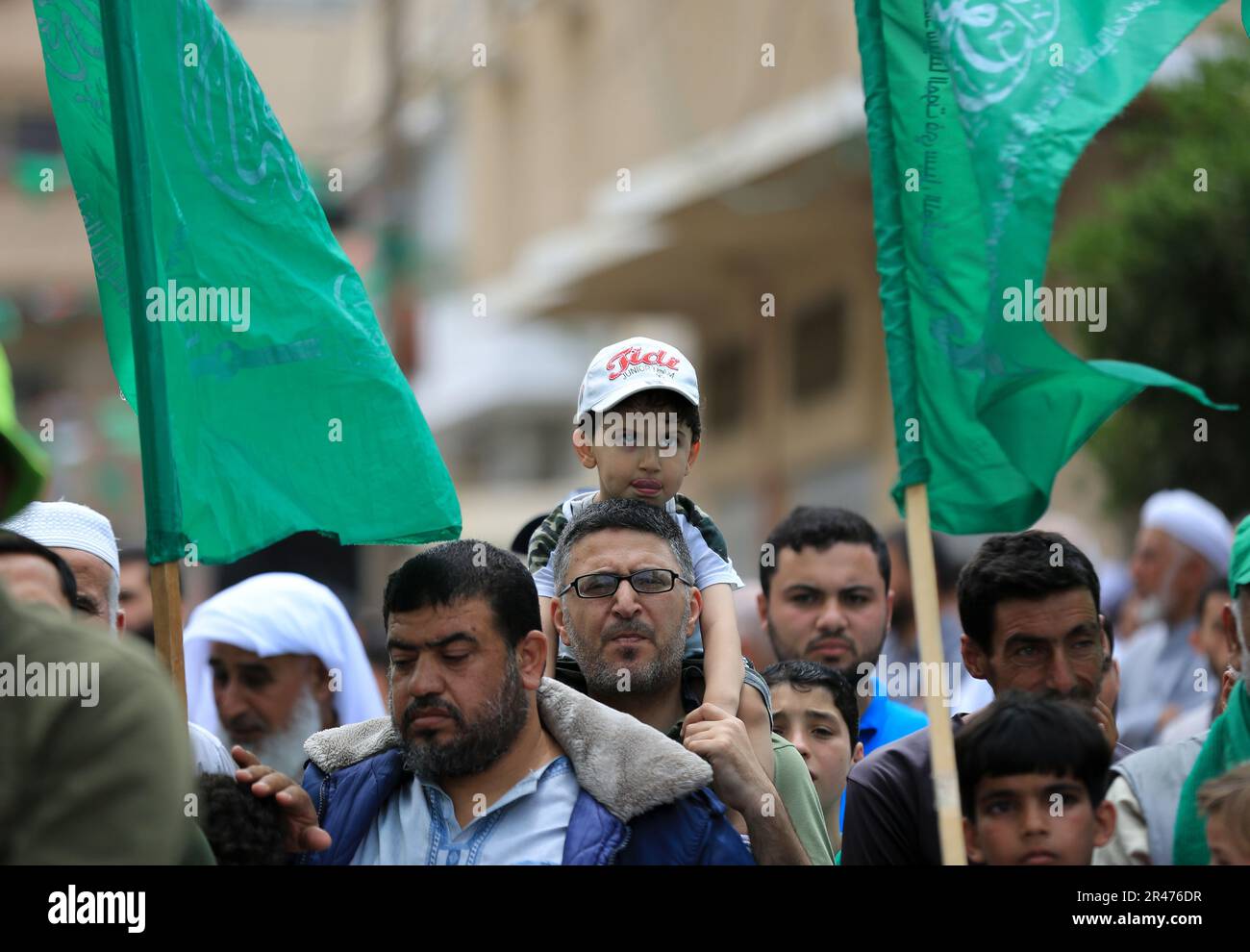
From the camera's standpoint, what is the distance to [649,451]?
17.0 feet

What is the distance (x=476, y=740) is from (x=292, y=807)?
1.32 feet

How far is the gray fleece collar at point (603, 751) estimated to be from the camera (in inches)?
169

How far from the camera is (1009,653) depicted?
197 inches

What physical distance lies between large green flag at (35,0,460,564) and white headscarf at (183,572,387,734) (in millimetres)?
1591

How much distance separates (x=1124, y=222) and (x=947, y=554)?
283 cm

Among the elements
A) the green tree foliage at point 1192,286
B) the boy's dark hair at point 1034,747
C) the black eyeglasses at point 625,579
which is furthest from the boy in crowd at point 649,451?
the green tree foliage at point 1192,286

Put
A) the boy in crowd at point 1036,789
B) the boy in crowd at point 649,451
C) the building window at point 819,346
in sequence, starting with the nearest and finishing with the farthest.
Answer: the boy in crowd at point 1036,789, the boy in crowd at point 649,451, the building window at point 819,346

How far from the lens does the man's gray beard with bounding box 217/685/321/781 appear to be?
636cm

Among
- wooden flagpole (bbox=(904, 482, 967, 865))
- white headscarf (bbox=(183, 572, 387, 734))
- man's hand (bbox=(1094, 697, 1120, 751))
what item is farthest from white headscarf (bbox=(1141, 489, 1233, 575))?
wooden flagpole (bbox=(904, 482, 967, 865))

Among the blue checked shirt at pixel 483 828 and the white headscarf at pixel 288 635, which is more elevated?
the white headscarf at pixel 288 635

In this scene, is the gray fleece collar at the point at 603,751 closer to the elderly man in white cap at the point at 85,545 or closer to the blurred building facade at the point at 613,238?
the elderly man in white cap at the point at 85,545

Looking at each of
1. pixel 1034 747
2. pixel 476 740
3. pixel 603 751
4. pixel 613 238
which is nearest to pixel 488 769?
pixel 476 740

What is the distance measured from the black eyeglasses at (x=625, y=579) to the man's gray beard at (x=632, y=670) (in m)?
0.09
